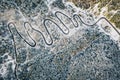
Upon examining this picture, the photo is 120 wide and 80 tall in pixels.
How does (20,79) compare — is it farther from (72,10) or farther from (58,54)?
(72,10)

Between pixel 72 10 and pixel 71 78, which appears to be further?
pixel 72 10

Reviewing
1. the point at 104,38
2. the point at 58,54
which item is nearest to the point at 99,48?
the point at 104,38

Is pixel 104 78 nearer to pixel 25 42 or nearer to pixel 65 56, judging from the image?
pixel 65 56

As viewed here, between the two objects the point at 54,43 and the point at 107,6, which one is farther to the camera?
the point at 107,6

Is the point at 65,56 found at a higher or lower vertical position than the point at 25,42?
lower

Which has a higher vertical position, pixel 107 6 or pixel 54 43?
pixel 107 6

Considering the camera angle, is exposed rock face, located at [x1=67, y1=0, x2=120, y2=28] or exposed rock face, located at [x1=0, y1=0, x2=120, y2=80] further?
exposed rock face, located at [x1=67, y1=0, x2=120, y2=28]

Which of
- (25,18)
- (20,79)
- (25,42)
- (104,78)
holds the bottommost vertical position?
(104,78)

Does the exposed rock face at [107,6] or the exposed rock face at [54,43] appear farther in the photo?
the exposed rock face at [107,6]
